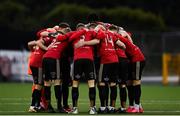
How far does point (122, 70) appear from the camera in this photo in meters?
19.0

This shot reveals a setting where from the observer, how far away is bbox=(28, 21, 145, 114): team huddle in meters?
18.4

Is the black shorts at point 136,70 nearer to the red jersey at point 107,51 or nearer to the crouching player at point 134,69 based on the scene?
the crouching player at point 134,69

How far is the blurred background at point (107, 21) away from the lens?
39625mm

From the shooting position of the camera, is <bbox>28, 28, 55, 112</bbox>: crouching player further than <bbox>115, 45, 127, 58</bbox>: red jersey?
Yes

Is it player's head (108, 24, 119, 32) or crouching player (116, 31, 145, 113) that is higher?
player's head (108, 24, 119, 32)

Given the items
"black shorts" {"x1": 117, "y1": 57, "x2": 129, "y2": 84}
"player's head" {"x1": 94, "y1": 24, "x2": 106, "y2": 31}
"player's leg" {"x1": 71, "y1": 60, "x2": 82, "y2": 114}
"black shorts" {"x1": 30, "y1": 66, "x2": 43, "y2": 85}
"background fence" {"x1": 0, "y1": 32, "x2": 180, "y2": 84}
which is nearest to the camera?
"player's leg" {"x1": 71, "y1": 60, "x2": 82, "y2": 114}

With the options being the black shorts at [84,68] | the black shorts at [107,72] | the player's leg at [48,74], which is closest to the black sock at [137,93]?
the black shorts at [107,72]

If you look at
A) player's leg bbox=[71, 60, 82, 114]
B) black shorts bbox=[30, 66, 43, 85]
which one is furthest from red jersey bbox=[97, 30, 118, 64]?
black shorts bbox=[30, 66, 43, 85]

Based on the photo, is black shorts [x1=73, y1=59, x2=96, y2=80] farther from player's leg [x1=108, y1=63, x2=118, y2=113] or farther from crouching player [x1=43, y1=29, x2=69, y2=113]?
crouching player [x1=43, y1=29, x2=69, y2=113]

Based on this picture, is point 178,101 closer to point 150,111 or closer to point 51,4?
point 150,111

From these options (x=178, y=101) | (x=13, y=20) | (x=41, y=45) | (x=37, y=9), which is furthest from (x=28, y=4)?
(x=41, y=45)

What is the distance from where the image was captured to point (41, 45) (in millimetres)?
19109

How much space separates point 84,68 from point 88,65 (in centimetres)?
21

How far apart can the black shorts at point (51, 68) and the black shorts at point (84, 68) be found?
0.57 meters
